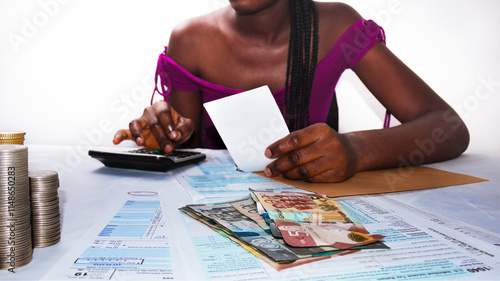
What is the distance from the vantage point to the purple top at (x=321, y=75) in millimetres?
1149

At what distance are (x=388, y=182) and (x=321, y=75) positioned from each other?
61 cm

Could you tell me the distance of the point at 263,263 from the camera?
336mm

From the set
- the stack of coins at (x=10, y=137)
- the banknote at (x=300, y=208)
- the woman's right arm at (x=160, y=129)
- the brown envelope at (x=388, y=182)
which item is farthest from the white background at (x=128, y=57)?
the banknote at (x=300, y=208)

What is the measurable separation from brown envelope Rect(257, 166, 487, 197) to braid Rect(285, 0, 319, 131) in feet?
1.37

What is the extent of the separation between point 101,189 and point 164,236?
266mm

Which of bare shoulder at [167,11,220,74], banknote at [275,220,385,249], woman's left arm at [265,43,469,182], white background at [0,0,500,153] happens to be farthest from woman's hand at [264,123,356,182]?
white background at [0,0,500,153]

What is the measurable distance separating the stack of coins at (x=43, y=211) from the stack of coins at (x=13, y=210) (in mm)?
30

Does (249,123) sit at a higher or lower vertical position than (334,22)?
lower

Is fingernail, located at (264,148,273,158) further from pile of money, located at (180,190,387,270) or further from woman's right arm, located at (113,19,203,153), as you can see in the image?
woman's right arm, located at (113,19,203,153)

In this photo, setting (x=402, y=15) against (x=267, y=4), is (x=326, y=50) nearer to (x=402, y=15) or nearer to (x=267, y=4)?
(x=267, y=4)

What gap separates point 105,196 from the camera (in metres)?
0.57

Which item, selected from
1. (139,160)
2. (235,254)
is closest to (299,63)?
(139,160)

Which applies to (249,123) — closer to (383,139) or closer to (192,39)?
(383,139)

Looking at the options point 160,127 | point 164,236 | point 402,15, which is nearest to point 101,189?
point 164,236
